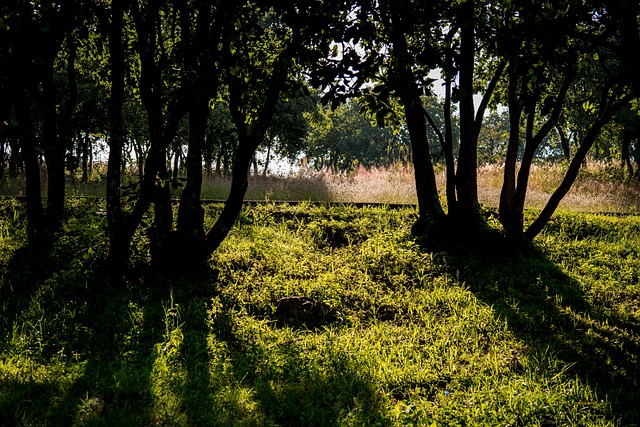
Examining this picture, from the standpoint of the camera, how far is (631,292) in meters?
6.83

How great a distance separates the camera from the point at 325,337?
5410 mm

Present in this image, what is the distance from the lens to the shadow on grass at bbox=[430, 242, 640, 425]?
4.66m

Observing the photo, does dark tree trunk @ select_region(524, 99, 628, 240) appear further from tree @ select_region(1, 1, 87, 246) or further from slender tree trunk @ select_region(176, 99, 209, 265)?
tree @ select_region(1, 1, 87, 246)

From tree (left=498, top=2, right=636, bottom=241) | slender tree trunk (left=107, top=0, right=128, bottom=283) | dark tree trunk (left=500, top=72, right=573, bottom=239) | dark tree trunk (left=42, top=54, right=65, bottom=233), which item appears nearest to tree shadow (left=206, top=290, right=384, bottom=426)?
slender tree trunk (left=107, top=0, right=128, bottom=283)

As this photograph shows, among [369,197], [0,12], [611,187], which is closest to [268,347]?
[0,12]

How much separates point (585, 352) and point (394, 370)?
219cm

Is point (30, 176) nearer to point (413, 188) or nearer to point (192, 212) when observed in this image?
point (192, 212)

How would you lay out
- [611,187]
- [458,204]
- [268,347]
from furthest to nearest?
[611,187] < [458,204] < [268,347]

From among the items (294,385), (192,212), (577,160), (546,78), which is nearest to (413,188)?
(577,160)

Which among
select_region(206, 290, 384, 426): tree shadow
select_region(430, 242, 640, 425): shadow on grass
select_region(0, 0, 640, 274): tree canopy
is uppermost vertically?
Answer: select_region(0, 0, 640, 274): tree canopy

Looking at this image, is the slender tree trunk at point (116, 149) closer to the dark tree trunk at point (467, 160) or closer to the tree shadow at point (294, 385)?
the tree shadow at point (294, 385)

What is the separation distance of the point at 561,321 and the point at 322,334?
297 centimetres

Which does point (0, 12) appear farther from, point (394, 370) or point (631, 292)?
point (631, 292)

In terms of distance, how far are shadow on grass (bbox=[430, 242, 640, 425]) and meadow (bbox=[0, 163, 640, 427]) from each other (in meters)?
0.03
